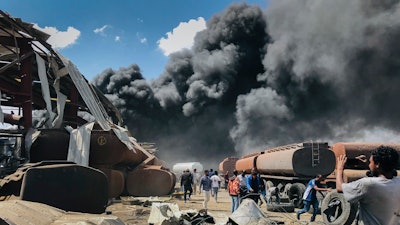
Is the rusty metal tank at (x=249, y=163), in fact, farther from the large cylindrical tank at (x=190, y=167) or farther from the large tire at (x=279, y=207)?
the large cylindrical tank at (x=190, y=167)

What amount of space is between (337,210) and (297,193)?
18.1ft

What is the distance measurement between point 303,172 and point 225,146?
36.5 meters

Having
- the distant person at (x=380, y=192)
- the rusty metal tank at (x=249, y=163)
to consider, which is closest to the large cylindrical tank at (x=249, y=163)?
the rusty metal tank at (x=249, y=163)

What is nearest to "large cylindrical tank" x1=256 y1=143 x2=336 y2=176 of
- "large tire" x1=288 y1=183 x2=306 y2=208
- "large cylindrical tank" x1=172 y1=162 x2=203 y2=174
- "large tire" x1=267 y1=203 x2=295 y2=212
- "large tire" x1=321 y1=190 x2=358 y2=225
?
"large tire" x1=288 y1=183 x2=306 y2=208

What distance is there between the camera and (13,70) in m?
16.5

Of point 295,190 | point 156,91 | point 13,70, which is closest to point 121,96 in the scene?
point 156,91

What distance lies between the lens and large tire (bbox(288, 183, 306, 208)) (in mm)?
14825

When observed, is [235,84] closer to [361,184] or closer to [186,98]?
[186,98]

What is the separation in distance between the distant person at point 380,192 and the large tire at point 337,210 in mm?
6823

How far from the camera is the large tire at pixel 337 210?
9086 mm

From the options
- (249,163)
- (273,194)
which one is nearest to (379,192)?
(273,194)

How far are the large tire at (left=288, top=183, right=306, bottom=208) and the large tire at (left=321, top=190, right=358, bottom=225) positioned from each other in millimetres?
4933

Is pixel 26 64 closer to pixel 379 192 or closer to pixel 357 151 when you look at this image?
pixel 357 151

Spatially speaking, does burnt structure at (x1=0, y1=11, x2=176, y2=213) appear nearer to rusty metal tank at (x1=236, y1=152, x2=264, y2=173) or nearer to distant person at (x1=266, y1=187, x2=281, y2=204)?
distant person at (x1=266, y1=187, x2=281, y2=204)
